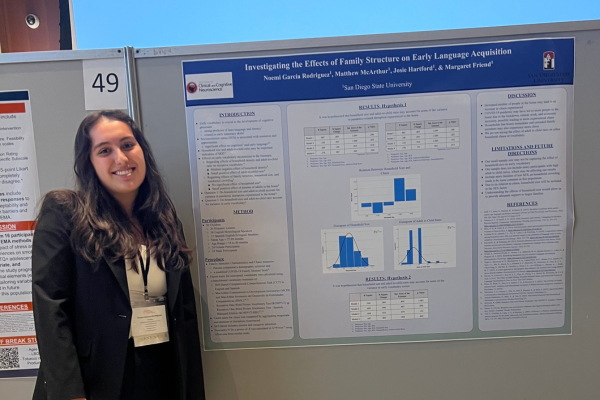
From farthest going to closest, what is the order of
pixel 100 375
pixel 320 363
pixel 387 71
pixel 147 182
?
pixel 320 363 → pixel 387 71 → pixel 147 182 → pixel 100 375

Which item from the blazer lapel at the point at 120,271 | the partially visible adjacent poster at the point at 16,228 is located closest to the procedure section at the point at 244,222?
the blazer lapel at the point at 120,271

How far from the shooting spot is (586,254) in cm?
143

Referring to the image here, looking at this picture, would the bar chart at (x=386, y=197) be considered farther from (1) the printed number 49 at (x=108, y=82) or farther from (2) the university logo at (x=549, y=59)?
(1) the printed number 49 at (x=108, y=82)

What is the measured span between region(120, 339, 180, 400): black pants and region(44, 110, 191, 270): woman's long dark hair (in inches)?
10.5

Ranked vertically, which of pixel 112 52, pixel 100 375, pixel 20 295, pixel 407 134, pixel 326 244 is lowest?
pixel 100 375

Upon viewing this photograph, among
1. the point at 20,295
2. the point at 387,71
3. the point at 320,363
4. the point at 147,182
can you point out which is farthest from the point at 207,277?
the point at 387,71

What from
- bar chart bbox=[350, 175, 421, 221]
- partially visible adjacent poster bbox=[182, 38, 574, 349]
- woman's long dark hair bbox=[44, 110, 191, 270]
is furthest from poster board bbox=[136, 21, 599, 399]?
bar chart bbox=[350, 175, 421, 221]

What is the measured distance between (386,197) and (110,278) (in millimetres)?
980

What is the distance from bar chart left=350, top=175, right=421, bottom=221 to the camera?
1.41m

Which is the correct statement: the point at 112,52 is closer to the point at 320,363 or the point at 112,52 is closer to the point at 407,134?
the point at 407,134

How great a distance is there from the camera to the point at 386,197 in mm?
1414

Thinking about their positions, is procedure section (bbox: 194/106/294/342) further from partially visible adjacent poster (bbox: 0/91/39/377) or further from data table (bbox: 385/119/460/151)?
partially visible adjacent poster (bbox: 0/91/39/377)

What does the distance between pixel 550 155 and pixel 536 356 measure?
790 millimetres

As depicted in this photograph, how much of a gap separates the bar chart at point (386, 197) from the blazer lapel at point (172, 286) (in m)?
0.68
